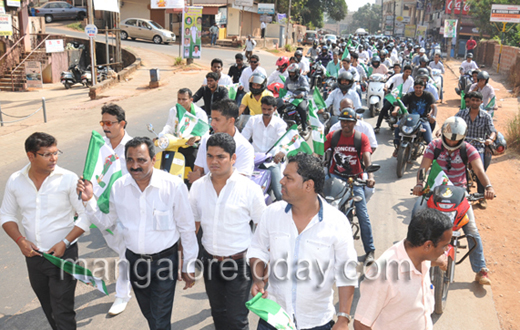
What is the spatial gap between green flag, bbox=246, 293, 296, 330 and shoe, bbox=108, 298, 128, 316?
7.92 ft

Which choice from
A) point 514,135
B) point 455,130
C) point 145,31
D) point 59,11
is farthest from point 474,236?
point 59,11

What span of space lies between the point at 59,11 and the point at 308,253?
136 feet

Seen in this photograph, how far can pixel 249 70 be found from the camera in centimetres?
1183

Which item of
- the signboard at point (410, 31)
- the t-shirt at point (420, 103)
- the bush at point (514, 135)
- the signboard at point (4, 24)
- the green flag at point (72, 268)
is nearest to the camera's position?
the green flag at point (72, 268)

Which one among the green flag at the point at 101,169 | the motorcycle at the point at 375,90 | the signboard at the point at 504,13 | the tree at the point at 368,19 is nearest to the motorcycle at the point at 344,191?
the green flag at the point at 101,169

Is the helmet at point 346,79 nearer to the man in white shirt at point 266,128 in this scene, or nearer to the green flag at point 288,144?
the man in white shirt at point 266,128

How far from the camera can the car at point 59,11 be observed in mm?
38700

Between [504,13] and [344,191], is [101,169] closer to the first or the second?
[344,191]

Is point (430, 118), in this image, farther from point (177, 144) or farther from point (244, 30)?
point (244, 30)

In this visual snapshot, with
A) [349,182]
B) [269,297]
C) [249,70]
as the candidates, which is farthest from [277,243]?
[249,70]

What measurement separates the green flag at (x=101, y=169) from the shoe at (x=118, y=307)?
1345 mm

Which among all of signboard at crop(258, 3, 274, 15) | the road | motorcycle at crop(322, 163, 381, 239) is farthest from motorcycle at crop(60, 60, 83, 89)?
signboard at crop(258, 3, 274, 15)

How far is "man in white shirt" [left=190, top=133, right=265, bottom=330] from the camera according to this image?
3.77 m

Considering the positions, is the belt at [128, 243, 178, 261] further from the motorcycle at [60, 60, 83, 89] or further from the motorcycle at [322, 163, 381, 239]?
the motorcycle at [60, 60, 83, 89]
